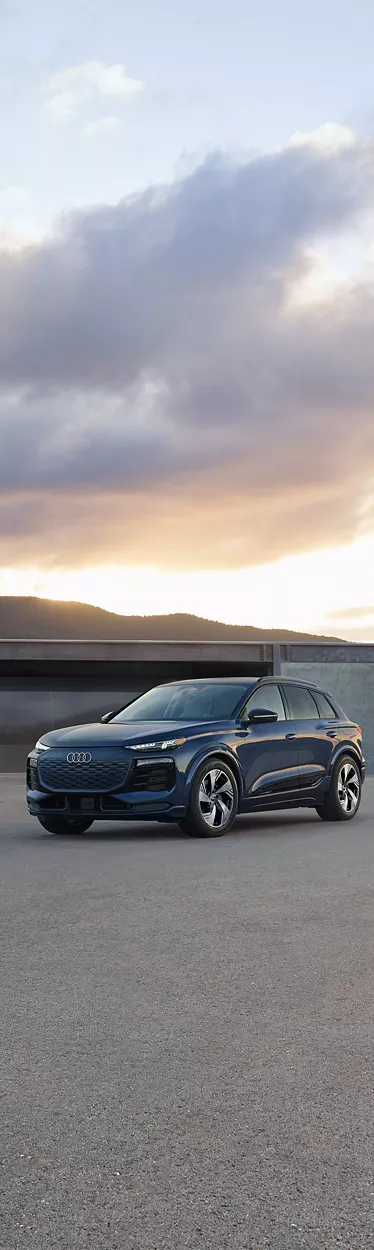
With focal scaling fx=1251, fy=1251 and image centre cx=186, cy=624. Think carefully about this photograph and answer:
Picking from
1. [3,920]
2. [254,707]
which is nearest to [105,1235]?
[3,920]

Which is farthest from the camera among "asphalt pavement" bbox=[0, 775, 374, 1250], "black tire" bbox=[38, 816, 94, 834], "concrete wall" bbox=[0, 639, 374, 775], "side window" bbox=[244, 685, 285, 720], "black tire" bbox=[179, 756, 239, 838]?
"concrete wall" bbox=[0, 639, 374, 775]

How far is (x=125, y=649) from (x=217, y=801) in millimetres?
14503

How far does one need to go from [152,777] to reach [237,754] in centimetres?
107

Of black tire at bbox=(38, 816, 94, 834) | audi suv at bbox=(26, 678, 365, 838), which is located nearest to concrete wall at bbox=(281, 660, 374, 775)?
audi suv at bbox=(26, 678, 365, 838)

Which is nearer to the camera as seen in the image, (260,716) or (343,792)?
(260,716)

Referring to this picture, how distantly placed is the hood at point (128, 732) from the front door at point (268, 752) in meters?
0.38

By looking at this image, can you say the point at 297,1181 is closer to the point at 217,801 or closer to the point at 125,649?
the point at 217,801

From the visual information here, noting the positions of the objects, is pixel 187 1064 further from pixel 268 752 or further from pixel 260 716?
pixel 268 752

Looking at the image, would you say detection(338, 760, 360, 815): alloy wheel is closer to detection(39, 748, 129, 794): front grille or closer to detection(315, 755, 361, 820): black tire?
detection(315, 755, 361, 820): black tire

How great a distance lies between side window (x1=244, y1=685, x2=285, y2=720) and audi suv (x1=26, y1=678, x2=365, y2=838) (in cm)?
1

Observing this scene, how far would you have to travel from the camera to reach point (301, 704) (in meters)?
13.4

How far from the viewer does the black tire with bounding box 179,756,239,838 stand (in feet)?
37.2

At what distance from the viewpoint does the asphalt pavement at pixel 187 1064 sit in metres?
3.11

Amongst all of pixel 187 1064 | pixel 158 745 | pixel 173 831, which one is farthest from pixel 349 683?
pixel 187 1064
